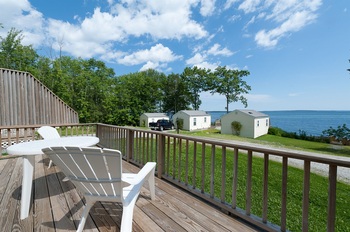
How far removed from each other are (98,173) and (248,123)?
2203 cm

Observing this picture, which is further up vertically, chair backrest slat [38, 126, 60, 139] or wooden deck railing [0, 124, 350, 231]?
chair backrest slat [38, 126, 60, 139]

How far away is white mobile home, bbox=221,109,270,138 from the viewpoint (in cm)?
2112

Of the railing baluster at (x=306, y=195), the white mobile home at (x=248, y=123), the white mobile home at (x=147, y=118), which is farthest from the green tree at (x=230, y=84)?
the railing baluster at (x=306, y=195)

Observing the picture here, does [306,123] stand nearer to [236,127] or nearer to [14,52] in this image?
[236,127]

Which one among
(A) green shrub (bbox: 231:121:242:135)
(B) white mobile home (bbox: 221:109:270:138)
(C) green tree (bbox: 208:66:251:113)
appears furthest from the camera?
(C) green tree (bbox: 208:66:251:113)

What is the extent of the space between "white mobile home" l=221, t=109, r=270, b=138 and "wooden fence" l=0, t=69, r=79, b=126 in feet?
61.8

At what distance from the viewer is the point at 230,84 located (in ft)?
112

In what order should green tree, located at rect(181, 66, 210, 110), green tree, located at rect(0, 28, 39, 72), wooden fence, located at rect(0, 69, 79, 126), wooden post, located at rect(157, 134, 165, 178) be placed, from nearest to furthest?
wooden post, located at rect(157, 134, 165, 178), wooden fence, located at rect(0, 69, 79, 126), green tree, located at rect(0, 28, 39, 72), green tree, located at rect(181, 66, 210, 110)

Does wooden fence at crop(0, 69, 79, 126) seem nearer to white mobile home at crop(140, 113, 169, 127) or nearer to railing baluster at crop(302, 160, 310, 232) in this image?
railing baluster at crop(302, 160, 310, 232)

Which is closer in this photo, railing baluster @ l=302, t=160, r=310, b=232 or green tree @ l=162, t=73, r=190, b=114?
railing baluster @ l=302, t=160, r=310, b=232

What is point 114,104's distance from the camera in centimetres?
2656

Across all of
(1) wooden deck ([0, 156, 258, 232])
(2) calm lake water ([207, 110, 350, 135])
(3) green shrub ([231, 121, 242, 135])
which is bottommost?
(2) calm lake water ([207, 110, 350, 135])

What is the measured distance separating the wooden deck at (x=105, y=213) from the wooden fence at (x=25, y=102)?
770 cm

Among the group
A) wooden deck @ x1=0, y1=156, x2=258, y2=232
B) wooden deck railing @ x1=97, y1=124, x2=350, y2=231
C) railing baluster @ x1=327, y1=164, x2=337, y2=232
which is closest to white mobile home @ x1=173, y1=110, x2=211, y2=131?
wooden deck railing @ x1=97, y1=124, x2=350, y2=231
